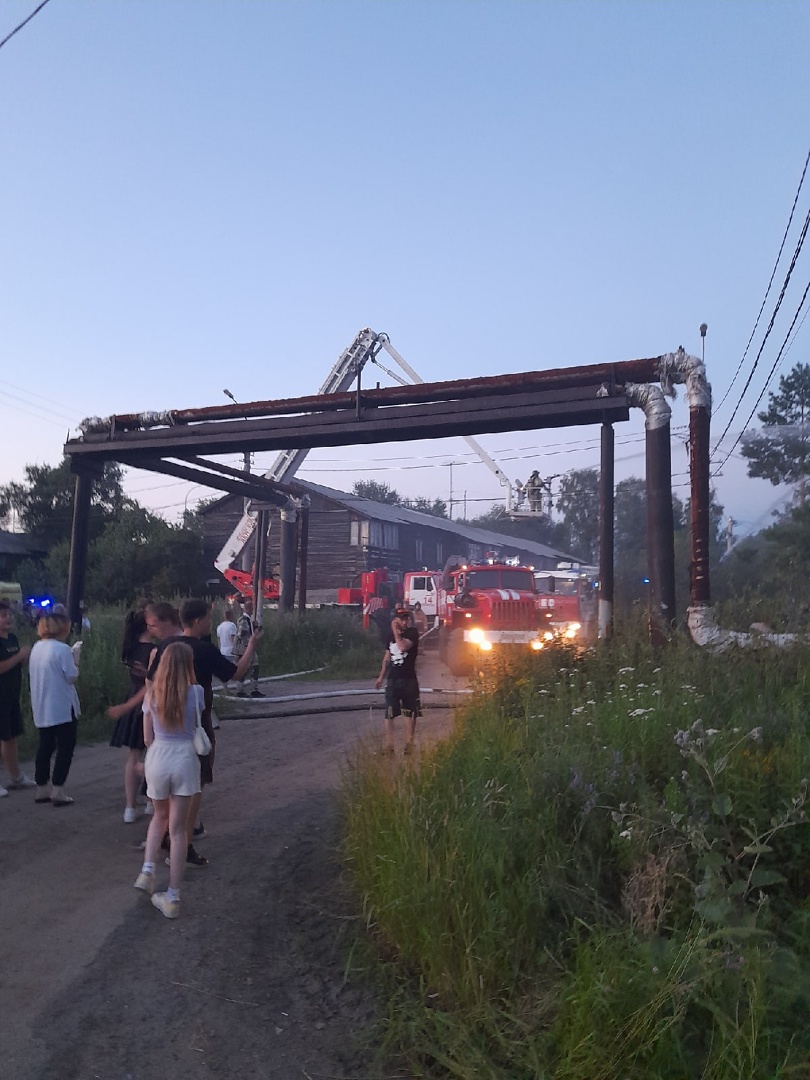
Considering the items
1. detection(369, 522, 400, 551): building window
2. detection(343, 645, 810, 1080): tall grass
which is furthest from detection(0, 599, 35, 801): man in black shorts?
detection(369, 522, 400, 551): building window

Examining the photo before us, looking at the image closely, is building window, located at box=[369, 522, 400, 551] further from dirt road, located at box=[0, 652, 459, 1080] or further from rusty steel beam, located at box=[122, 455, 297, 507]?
dirt road, located at box=[0, 652, 459, 1080]

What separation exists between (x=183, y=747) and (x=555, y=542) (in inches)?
3869

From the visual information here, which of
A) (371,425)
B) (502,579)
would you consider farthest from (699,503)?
(502,579)

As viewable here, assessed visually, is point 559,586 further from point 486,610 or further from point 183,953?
point 183,953

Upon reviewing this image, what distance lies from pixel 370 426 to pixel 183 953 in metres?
9.42

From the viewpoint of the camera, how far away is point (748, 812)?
15.1 ft

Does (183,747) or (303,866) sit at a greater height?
(183,747)

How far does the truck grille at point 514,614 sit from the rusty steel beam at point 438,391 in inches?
307

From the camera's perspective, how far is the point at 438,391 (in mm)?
13312

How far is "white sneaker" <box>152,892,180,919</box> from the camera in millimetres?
5658

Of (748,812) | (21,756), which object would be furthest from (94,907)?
(21,756)

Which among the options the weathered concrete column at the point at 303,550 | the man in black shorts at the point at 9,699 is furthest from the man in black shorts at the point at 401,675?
the weathered concrete column at the point at 303,550

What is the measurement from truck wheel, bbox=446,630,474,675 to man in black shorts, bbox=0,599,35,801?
10.5 metres

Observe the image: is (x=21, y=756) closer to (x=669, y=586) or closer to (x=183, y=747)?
(x=183, y=747)
